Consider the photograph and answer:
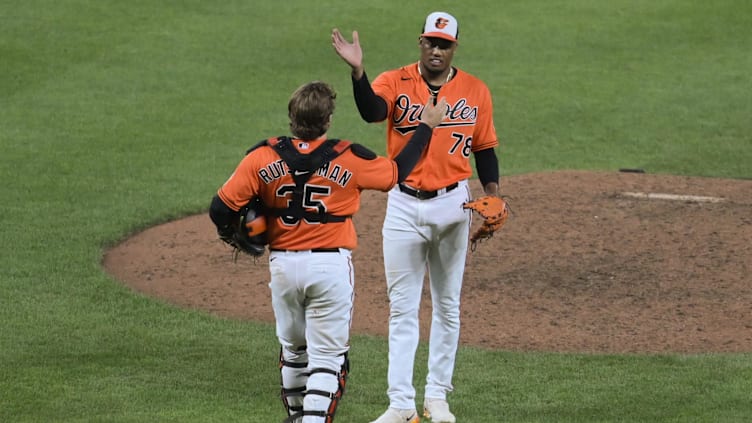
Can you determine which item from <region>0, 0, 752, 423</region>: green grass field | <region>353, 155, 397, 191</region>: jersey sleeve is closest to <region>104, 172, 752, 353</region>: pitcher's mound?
<region>0, 0, 752, 423</region>: green grass field

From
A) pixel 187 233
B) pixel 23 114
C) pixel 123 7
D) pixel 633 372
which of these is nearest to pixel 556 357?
pixel 633 372

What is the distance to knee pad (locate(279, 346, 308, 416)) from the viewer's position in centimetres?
615

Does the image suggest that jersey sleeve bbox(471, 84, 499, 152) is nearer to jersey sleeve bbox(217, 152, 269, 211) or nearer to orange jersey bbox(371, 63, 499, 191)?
orange jersey bbox(371, 63, 499, 191)

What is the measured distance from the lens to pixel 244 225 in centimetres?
586

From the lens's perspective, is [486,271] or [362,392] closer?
[362,392]

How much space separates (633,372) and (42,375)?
12.2 ft

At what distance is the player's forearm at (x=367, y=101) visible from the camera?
6.40 meters

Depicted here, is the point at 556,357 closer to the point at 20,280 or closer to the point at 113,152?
the point at 20,280

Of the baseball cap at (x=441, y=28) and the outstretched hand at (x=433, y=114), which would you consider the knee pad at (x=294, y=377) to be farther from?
the baseball cap at (x=441, y=28)

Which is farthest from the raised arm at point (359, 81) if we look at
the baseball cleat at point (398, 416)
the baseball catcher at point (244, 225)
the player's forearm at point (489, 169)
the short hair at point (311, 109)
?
the baseball cleat at point (398, 416)

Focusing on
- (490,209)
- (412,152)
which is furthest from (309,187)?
(490,209)

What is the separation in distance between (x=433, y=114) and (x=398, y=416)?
67.4 inches

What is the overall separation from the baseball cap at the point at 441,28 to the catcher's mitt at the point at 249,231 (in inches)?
58.5

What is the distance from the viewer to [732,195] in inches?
479
